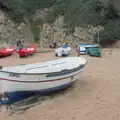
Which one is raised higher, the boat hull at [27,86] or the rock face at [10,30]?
the rock face at [10,30]

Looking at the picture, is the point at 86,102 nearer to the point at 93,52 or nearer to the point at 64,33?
the point at 93,52

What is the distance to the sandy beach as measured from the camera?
13.7 m

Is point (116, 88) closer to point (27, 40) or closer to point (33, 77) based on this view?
point (33, 77)

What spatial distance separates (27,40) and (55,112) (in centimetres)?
2155

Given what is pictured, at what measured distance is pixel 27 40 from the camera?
35.1m

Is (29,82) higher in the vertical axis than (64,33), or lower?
lower

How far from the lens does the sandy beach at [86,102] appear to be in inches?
540

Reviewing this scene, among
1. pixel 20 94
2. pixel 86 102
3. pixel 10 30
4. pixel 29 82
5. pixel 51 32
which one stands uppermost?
pixel 10 30

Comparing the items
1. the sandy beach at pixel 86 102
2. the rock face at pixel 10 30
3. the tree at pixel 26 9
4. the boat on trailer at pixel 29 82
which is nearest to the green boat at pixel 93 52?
the sandy beach at pixel 86 102

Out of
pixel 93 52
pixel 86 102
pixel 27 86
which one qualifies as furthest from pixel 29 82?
pixel 93 52

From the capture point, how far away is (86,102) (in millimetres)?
14961

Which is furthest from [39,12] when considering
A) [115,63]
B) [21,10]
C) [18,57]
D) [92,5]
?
[115,63]

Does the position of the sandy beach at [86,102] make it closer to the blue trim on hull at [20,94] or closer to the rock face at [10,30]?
the blue trim on hull at [20,94]

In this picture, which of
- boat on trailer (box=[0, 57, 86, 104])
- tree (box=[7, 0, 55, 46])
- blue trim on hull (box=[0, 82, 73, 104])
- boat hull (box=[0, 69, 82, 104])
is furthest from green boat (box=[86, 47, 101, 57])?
blue trim on hull (box=[0, 82, 73, 104])
